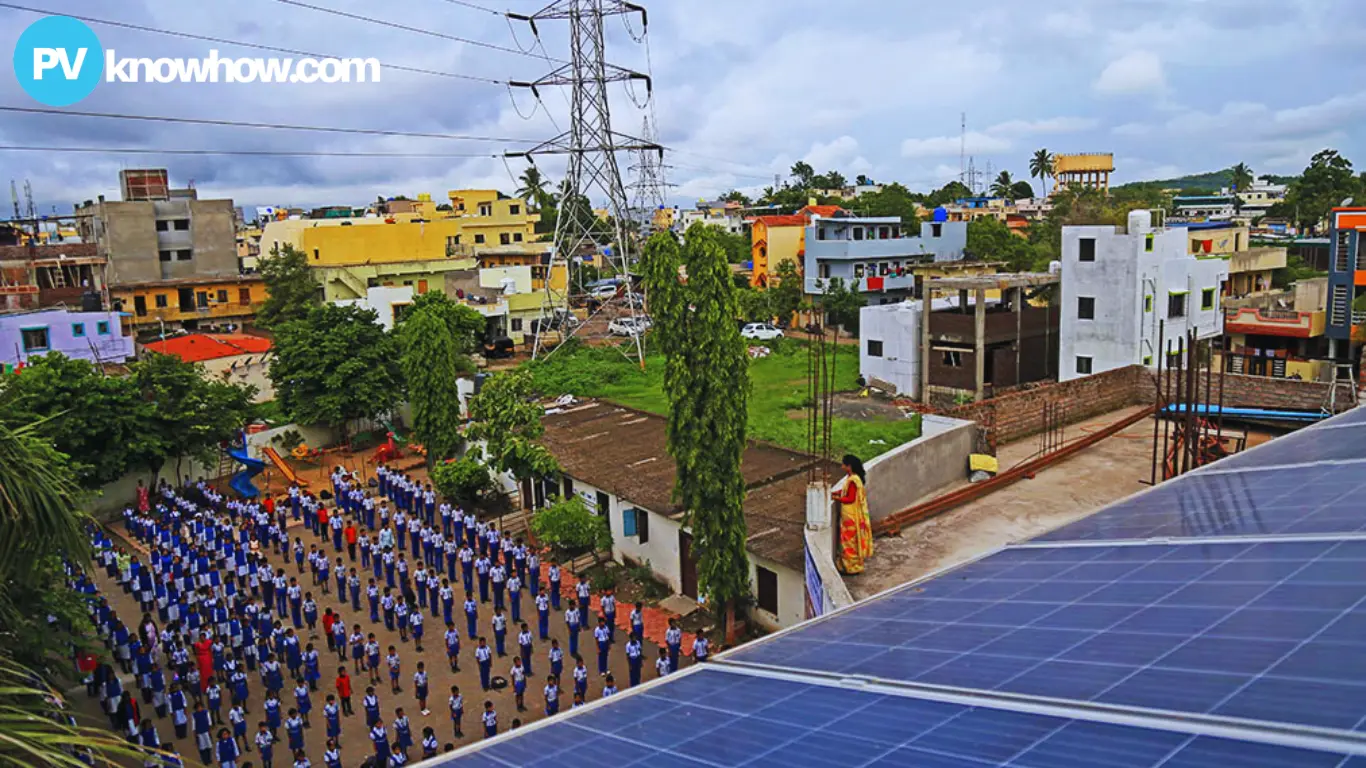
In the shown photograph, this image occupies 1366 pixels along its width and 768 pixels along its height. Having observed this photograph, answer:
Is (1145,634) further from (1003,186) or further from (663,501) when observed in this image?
(1003,186)

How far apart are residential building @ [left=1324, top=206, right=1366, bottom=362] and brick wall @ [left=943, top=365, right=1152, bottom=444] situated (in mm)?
11793

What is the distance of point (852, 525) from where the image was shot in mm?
13352

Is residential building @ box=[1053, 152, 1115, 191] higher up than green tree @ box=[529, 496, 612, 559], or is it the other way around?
residential building @ box=[1053, 152, 1115, 191]

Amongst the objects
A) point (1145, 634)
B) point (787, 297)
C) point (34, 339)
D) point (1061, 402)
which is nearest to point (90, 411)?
point (34, 339)

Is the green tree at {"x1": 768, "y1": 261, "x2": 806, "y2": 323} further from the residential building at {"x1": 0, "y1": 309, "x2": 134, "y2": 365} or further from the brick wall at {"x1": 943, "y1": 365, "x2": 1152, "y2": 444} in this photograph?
the residential building at {"x1": 0, "y1": 309, "x2": 134, "y2": 365}

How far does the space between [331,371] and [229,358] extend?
23.7 ft

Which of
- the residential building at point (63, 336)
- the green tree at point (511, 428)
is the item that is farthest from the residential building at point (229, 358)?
the green tree at point (511, 428)

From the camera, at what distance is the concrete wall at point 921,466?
15852mm

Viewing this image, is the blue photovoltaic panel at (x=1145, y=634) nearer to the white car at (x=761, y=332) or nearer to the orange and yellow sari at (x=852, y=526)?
the orange and yellow sari at (x=852, y=526)

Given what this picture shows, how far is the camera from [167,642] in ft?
55.0

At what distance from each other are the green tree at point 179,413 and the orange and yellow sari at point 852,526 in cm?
2130

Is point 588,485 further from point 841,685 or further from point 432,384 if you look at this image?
point 841,685

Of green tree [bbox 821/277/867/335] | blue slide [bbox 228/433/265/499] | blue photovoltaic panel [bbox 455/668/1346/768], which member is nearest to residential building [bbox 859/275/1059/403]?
green tree [bbox 821/277/867/335]

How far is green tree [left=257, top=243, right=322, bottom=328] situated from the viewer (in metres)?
45.8
